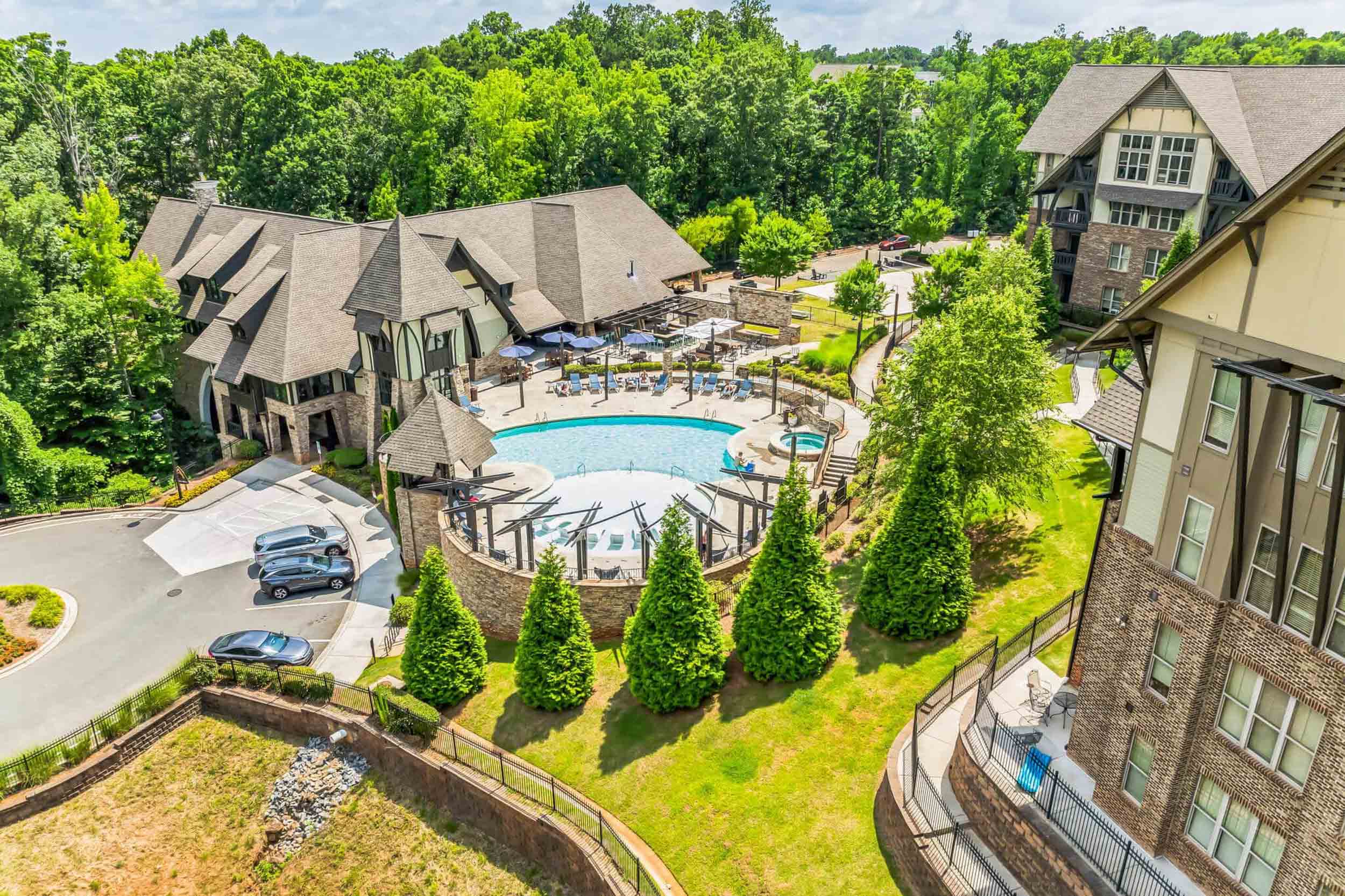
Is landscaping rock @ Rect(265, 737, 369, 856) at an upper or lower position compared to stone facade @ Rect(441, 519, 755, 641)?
lower

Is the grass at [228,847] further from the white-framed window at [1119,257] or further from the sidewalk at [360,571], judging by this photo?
the white-framed window at [1119,257]

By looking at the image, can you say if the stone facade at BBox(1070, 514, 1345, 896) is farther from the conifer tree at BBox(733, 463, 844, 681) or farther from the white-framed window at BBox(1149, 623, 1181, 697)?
the conifer tree at BBox(733, 463, 844, 681)

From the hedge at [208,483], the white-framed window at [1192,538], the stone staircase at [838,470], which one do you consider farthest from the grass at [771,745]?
the hedge at [208,483]

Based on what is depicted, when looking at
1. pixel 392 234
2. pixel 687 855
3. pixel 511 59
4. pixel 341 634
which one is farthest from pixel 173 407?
pixel 511 59

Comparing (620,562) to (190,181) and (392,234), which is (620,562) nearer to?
(392,234)

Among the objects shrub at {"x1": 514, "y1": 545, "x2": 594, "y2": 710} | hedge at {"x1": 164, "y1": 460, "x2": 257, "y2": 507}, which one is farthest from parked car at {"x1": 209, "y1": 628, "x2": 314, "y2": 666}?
hedge at {"x1": 164, "y1": 460, "x2": 257, "y2": 507}

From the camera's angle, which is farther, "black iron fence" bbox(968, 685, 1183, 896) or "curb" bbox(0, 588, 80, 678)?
"curb" bbox(0, 588, 80, 678)
